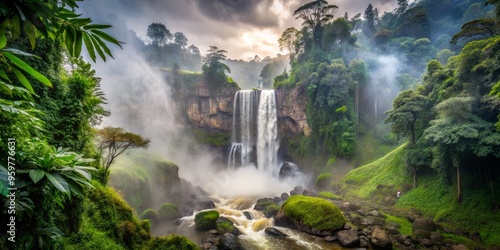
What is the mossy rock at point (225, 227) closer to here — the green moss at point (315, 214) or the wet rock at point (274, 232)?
the wet rock at point (274, 232)

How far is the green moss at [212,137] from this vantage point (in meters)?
41.9

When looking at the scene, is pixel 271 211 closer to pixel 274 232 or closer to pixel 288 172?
pixel 274 232

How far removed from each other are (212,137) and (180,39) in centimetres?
4444

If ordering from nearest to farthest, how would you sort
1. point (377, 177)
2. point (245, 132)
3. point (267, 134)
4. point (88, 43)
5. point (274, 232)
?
1. point (88, 43)
2. point (274, 232)
3. point (377, 177)
4. point (267, 134)
5. point (245, 132)

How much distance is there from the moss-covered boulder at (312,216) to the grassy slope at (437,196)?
6.64 metres

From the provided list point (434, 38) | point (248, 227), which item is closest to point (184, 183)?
point (248, 227)

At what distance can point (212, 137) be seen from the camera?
140 feet

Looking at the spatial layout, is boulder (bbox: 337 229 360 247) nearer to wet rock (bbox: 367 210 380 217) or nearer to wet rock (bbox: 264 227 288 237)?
wet rock (bbox: 264 227 288 237)

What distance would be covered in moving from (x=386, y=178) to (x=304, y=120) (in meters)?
15.6

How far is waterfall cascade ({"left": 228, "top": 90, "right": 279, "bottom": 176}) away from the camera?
3675 cm

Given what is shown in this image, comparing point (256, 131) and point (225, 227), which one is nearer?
point (225, 227)

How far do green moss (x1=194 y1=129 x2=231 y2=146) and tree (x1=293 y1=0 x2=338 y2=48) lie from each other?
2256 centimetres

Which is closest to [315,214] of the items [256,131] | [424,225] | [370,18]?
[424,225]

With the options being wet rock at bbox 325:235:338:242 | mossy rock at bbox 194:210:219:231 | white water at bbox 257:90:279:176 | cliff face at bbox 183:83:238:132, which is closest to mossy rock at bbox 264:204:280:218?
mossy rock at bbox 194:210:219:231
